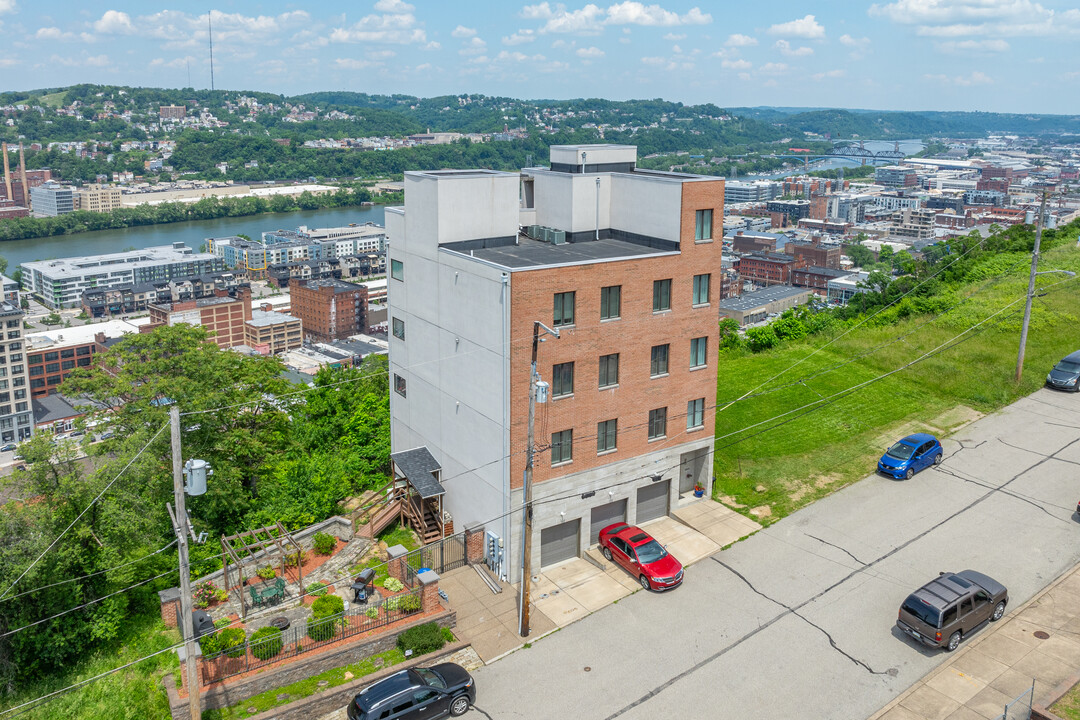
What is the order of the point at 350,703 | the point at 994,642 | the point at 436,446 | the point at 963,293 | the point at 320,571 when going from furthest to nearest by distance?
the point at 963,293 < the point at 436,446 < the point at 320,571 < the point at 994,642 < the point at 350,703

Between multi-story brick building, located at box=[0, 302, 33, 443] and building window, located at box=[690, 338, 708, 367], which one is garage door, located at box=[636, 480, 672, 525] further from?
multi-story brick building, located at box=[0, 302, 33, 443]

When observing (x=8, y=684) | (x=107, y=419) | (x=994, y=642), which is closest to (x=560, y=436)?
(x=994, y=642)

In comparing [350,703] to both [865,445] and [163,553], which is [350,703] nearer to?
[163,553]

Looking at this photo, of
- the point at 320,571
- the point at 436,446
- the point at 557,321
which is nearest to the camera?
the point at 557,321

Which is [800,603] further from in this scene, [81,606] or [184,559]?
[81,606]

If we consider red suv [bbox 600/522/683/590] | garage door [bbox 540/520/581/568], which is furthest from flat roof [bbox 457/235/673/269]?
red suv [bbox 600/522/683/590]

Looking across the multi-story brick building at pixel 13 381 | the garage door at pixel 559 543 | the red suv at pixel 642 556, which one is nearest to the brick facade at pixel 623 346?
the garage door at pixel 559 543

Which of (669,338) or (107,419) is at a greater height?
(669,338)

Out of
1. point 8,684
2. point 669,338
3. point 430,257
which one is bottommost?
point 8,684
